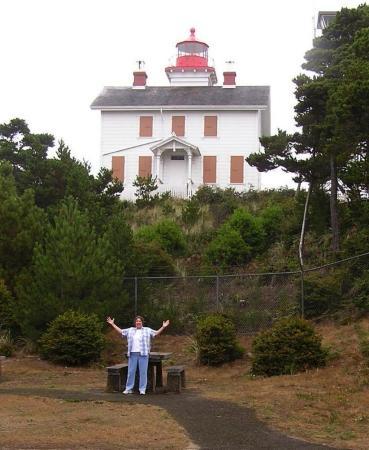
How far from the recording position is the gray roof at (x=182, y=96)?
42312 millimetres

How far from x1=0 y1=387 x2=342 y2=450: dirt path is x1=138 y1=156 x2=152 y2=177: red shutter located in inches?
1125

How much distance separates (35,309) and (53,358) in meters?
1.35

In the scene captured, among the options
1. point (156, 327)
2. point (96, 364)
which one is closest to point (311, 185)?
point (156, 327)

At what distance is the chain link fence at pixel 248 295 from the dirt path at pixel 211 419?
6.57 m

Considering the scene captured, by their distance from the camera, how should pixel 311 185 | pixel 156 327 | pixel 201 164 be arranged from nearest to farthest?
1. pixel 156 327
2. pixel 311 185
3. pixel 201 164

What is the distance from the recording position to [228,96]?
142ft

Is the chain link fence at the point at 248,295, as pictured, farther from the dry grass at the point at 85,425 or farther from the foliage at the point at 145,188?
the foliage at the point at 145,188

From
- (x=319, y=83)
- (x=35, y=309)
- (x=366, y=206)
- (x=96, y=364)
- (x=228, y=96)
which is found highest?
(x=228, y=96)

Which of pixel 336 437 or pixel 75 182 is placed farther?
pixel 75 182

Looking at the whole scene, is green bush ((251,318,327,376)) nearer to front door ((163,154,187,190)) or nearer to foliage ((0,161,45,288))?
foliage ((0,161,45,288))

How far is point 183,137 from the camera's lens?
42.3m

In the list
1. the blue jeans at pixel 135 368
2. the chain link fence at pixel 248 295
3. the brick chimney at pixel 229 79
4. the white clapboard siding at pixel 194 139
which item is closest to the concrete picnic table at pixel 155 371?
Answer: the blue jeans at pixel 135 368

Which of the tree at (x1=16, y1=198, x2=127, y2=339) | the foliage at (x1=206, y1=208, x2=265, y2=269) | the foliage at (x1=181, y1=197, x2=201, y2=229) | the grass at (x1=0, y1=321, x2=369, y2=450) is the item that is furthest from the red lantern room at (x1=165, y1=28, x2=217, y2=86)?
the grass at (x1=0, y1=321, x2=369, y2=450)

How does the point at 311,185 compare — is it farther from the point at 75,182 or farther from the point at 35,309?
the point at 35,309
